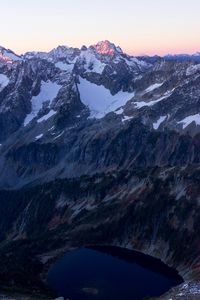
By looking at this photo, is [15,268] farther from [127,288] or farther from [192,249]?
[192,249]

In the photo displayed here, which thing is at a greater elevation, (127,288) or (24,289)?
(24,289)

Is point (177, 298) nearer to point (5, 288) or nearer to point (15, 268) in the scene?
point (5, 288)

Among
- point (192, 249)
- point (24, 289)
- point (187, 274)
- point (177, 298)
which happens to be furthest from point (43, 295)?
point (192, 249)

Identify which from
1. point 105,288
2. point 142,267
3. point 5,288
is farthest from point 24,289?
point 142,267

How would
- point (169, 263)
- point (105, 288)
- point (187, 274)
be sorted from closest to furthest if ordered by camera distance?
point (105, 288) < point (187, 274) < point (169, 263)

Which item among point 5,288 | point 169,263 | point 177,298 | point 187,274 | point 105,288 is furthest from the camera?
point 169,263

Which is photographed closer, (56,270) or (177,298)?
(177,298)
